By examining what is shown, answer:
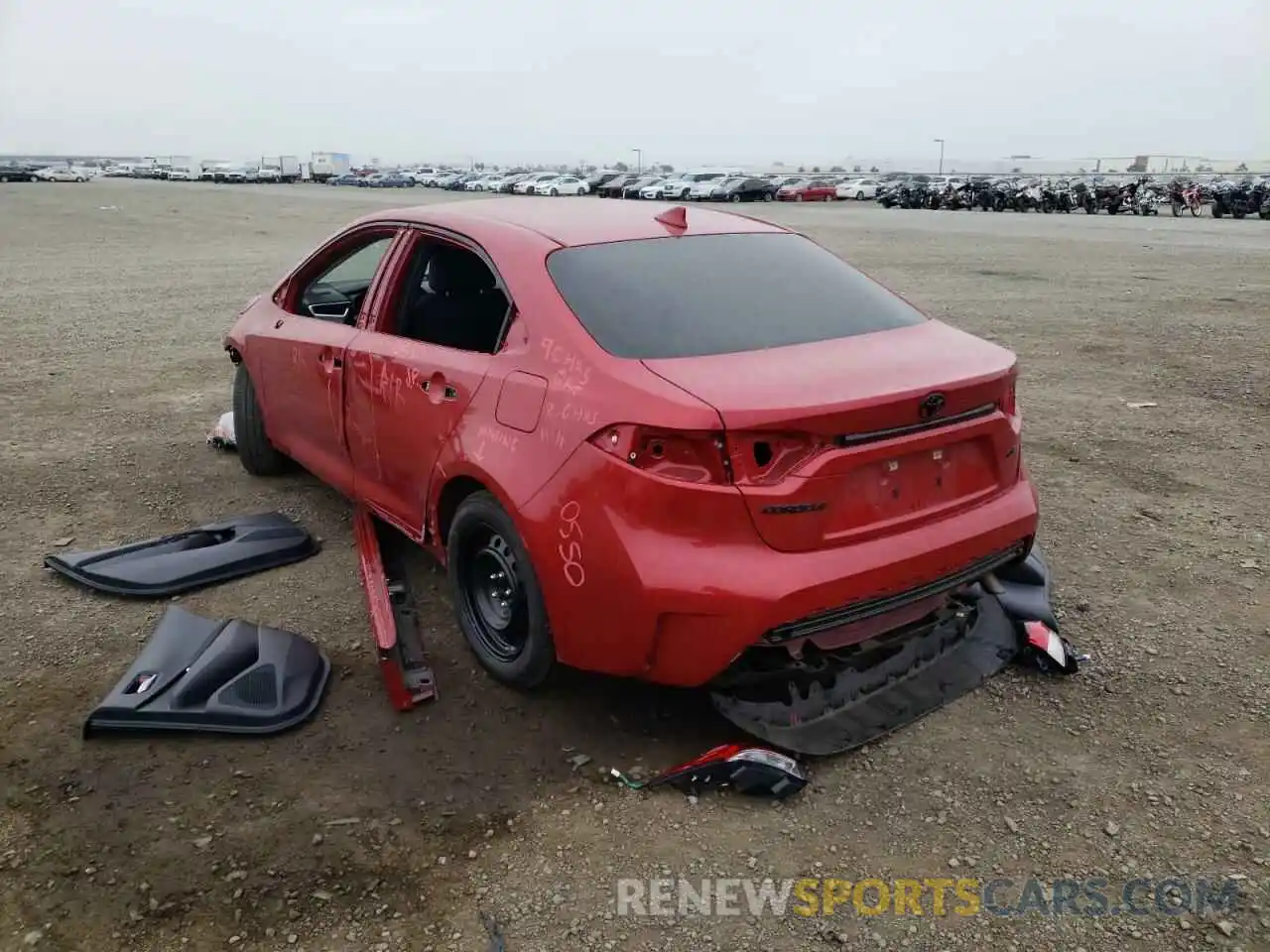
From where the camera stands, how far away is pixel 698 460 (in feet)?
8.77

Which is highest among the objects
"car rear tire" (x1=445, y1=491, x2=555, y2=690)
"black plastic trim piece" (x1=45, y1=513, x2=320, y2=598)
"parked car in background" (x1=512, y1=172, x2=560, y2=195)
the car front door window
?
"parked car in background" (x1=512, y1=172, x2=560, y2=195)

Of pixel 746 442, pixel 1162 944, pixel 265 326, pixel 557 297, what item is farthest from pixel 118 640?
pixel 1162 944

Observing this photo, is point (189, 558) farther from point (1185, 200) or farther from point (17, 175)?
point (17, 175)

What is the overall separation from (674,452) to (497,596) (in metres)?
1.08

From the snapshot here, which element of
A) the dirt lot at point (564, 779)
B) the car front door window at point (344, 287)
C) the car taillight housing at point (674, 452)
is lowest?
the dirt lot at point (564, 779)

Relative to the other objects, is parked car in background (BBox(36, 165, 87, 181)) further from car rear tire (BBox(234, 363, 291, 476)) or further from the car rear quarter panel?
the car rear quarter panel

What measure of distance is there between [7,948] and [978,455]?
2.95 metres

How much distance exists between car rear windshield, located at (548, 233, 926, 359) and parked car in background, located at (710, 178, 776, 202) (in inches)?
1879

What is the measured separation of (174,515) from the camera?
5086mm

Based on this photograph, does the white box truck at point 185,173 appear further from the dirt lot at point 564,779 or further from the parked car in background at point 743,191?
the dirt lot at point 564,779

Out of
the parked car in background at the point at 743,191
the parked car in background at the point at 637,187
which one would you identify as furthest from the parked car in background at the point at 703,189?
the parked car in background at the point at 637,187

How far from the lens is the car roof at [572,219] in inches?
142

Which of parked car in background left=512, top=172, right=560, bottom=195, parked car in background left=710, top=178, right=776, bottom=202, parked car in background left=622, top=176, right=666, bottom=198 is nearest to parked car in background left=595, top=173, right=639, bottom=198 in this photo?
parked car in background left=622, top=176, right=666, bottom=198

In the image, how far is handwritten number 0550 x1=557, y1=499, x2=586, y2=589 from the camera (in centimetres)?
285
